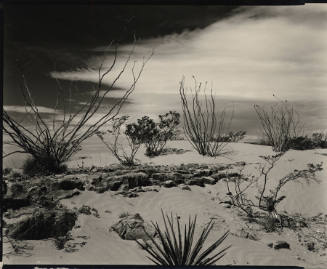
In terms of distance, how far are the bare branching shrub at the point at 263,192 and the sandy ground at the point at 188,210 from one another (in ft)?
0.21

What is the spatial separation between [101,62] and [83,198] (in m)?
1.54

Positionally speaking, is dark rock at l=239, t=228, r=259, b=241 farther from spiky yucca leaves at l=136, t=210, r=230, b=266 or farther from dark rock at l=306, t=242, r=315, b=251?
dark rock at l=306, t=242, r=315, b=251

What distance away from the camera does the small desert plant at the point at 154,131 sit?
5.29 m

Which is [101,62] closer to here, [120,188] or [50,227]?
[120,188]

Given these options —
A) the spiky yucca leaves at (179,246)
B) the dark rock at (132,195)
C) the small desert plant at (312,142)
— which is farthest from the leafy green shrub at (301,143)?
the dark rock at (132,195)

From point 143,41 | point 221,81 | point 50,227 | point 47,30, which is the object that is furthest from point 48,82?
point 221,81

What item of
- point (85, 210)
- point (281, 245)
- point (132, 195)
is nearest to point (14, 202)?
point (85, 210)

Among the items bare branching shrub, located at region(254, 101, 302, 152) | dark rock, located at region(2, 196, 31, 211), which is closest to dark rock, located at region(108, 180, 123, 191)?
dark rock, located at region(2, 196, 31, 211)

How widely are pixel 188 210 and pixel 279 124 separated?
55.8 inches

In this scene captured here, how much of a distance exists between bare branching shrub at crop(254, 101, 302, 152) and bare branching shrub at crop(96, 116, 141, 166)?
1463 millimetres

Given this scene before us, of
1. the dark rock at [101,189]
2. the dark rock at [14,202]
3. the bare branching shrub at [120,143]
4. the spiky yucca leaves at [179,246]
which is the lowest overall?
the spiky yucca leaves at [179,246]

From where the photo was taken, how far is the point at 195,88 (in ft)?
17.2

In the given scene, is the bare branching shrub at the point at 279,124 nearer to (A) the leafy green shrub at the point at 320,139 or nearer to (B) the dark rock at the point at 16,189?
(A) the leafy green shrub at the point at 320,139

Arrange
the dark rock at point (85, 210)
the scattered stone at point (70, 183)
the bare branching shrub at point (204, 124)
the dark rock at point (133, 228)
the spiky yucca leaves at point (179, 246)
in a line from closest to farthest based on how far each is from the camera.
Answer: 1. the spiky yucca leaves at point (179, 246)
2. the dark rock at point (133, 228)
3. the dark rock at point (85, 210)
4. the scattered stone at point (70, 183)
5. the bare branching shrub at point (204, 124)
